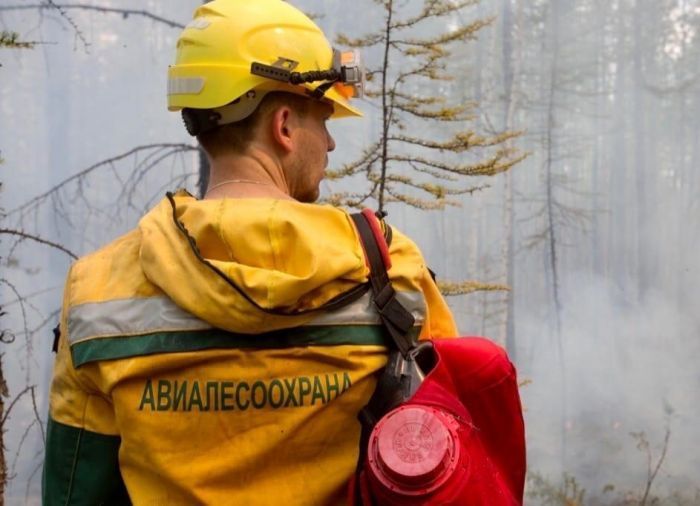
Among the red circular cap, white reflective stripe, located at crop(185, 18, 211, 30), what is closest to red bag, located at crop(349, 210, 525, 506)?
the red circular cap

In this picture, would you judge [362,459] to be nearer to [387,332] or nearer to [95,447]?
[387,332]

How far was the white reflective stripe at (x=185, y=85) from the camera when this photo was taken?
1.95 metres

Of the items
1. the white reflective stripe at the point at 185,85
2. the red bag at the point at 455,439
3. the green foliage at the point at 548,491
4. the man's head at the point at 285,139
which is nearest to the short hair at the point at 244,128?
the man's head at the point at 285,139

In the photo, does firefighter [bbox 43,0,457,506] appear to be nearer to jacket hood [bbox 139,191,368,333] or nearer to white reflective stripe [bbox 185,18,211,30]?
jacket hood [bbox 139,191,368,333]

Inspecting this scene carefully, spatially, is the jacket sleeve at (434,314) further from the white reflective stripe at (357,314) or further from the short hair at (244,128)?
the short hair at (244,128)

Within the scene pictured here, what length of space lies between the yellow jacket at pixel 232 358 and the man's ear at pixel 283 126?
276mm

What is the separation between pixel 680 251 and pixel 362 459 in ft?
53.3

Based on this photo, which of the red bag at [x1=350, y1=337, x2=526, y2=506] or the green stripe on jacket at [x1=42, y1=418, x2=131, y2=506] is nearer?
the red bag at [x1=350, y1=337, x2=526, y2=506]

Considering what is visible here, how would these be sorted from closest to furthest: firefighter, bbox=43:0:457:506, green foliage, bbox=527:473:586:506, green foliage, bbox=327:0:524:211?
firefighter, bbox=43:0:457:506, green foliage, bbox=327:0:524:211, green foliage, bbox=527:473:586:506

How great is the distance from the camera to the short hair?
6.06ft

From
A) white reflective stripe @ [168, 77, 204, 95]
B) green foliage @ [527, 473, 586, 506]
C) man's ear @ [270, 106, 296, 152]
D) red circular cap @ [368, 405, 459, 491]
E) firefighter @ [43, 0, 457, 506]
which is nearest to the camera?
red circular cap @ [368, 405, 459, 491]

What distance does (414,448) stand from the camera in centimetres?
146

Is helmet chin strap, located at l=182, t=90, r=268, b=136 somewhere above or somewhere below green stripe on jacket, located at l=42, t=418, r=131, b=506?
above

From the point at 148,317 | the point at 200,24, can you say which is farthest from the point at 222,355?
the point at 200,24
